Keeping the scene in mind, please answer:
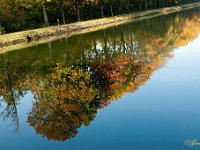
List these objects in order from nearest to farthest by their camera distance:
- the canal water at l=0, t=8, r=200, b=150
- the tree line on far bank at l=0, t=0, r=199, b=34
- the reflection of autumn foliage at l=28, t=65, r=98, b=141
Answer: the canal water at l=0, t=8, r=200, b=150 → the reflection of autumn foliage at l=28, t=65, r=98, b=141 → the tree line on far bank at l=0, t=0, r=199, b=34

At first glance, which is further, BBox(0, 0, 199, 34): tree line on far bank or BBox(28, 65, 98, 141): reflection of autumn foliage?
BBox(0, 0, 199, 34): tree line on far bank

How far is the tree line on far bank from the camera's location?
75.9 meters

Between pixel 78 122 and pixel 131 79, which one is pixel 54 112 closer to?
pixel 78 122

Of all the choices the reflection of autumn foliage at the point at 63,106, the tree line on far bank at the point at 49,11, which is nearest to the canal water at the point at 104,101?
the reflection of autumn foliage at the point at 63,106

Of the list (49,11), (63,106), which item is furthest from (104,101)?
(49,11)

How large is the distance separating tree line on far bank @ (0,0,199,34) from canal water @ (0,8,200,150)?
39399 mm

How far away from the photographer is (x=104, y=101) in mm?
21484

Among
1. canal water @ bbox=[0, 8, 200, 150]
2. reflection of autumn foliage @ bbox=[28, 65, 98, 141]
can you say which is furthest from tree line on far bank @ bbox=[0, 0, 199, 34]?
reflection of autumn foliage @ bbox=[28, 65, 98, 141]

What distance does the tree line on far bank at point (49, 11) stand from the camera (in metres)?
75.9

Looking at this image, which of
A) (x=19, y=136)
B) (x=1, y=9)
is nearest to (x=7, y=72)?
(x=19, y=136)

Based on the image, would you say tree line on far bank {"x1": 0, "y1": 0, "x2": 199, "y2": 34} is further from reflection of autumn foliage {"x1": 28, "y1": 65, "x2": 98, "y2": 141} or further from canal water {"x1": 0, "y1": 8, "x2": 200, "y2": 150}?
reflection of autumn foliage {"x1": 28, "y1": 65, "x2": 98, "y2": 141}

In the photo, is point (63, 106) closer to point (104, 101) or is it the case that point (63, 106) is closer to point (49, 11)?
point (104, 101)

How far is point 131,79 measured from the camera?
Result: 26062mm

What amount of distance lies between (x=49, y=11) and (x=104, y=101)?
232ft
